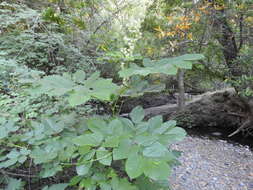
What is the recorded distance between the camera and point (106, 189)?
2.73ft

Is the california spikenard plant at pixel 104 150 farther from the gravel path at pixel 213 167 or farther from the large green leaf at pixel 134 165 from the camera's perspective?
the gravel path at pixel 213 167

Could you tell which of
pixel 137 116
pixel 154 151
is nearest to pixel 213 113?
pixel 137 116

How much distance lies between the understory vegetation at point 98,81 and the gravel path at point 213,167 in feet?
3.04

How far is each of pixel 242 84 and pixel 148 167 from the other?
2977 millimetres

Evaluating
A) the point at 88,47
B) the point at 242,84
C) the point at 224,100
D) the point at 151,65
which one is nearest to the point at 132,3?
the point at 88,47

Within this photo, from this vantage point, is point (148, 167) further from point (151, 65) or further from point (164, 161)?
point (151, 65)

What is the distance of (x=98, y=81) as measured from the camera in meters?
0.84

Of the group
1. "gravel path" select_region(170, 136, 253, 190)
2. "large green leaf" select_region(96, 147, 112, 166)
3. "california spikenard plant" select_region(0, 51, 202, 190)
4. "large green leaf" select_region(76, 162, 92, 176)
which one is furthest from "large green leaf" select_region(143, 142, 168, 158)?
"gravel path" select_region(170, 136, 253, 190)

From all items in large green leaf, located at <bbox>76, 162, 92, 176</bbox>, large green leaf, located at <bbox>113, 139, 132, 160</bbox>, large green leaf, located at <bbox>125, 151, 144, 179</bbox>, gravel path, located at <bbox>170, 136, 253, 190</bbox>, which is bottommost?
gravel path, located at <bbox>170, 136, 253, 190</bbox>

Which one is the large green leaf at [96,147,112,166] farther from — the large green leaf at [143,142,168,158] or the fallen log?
the fallen log

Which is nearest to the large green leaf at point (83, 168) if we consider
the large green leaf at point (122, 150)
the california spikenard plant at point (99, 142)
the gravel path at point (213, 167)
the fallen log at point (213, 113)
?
the california spikenard plant at point (99, 142)

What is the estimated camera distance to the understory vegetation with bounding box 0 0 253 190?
0.81 metres

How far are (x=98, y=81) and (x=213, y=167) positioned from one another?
2788mm

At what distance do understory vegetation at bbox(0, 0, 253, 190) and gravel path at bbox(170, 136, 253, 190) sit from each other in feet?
3.04
